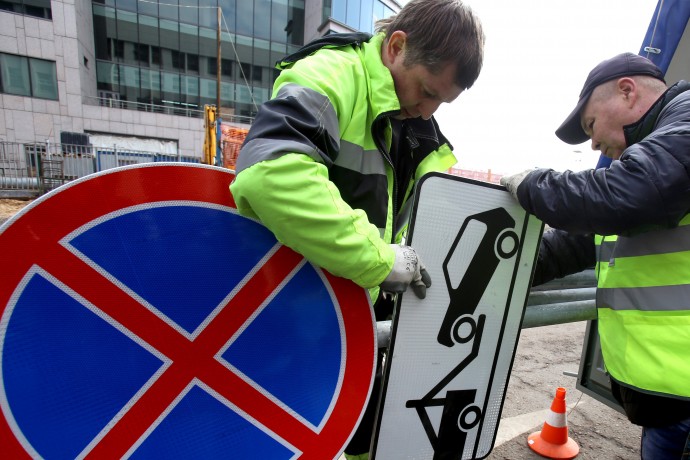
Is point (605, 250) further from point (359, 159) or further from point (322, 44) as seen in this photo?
point (322, 44)

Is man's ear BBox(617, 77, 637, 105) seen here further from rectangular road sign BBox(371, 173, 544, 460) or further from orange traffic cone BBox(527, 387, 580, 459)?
orange traffic cone BBox(527, 387, 580, 459)

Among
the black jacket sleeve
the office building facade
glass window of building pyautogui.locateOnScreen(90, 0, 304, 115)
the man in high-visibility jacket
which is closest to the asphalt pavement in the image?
the black jacket sleeve

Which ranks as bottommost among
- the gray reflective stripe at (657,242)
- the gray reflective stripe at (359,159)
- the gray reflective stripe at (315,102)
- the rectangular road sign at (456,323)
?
the rectangular road sign at (456,323)

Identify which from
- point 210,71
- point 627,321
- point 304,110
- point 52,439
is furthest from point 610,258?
point 210,71

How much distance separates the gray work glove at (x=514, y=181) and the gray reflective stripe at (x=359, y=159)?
1.57ft

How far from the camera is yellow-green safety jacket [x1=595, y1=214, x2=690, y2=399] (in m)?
1.23

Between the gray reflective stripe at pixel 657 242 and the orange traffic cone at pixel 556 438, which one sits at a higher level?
the gray reflective stripe at pixel 657 242

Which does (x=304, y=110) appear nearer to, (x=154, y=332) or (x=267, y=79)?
(x=154, y=332)

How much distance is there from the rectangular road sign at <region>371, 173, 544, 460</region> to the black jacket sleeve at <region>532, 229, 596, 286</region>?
30 cm

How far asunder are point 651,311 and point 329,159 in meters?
1.18

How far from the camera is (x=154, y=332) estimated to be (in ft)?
3.06

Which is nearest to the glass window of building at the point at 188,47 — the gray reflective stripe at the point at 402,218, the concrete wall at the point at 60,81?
the concrete wall at the point at 60,81

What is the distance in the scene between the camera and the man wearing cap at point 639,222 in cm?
116

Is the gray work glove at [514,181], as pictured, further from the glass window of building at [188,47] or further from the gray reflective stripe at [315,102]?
the glass window of building at [188,47]
